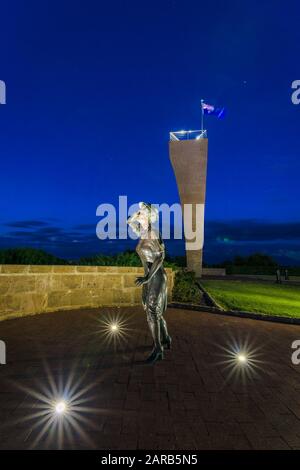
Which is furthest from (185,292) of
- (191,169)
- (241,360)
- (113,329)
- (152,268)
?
(191,169)

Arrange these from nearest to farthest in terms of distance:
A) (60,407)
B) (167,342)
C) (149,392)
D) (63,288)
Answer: (60,407) < (149,392) < (167,342) < (63,288)

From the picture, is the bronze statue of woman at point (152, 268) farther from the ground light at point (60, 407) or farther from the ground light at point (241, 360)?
the ground light at point (60, 407)

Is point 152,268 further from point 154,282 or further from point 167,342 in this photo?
point 167,342

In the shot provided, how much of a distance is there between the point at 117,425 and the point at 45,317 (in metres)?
5.83

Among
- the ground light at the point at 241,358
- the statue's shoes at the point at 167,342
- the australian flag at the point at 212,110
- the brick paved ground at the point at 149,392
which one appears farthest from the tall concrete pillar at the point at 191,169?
the ground light at the point at 241,358

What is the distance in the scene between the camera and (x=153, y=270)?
5215 mm

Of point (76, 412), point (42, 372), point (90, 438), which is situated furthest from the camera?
point (42, 372)

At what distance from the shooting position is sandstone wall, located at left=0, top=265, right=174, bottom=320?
8156 mm

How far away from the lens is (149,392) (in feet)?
13.4

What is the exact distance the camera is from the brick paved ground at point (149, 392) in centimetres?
307

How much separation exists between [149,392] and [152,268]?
69.8 inches

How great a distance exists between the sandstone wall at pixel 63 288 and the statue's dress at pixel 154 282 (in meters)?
4.13
